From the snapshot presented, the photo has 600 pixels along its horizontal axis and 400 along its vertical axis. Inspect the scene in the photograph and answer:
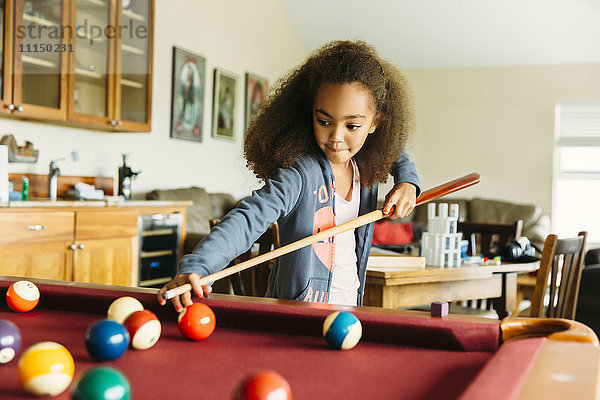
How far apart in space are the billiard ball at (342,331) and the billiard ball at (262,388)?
36 centimetres

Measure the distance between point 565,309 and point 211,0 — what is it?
4.32m

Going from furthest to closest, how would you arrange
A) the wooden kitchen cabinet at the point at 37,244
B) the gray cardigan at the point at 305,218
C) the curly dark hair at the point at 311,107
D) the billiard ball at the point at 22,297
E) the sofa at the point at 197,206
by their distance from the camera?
the sofa at the point at 197,206 → the wooden kitchen cabinet at the point at 37,244 → the curly dark hair at the point at 311,107 → the gray cardigan at the point at 305,218 → the billiard ball at the point at 22,297

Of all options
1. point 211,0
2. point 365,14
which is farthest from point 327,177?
point 365,14

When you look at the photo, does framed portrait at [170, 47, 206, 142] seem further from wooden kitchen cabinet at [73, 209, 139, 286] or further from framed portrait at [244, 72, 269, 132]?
wooden kitchen cabinet at [73, 209, 139, 286]

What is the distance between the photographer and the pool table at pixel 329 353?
2.94ft

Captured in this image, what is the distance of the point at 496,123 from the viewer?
745 cm

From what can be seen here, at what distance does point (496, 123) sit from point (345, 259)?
6060 mm

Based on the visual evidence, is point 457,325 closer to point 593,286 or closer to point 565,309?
point 565,309

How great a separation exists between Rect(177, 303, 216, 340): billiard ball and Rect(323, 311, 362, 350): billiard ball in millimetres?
220

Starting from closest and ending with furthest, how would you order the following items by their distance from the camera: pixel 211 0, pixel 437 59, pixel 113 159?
pixel 113 159 < pixel 211 0 < pixel 437 59

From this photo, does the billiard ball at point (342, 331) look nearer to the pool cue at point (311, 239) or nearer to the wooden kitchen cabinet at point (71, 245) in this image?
the pool cue at point (311, 239)

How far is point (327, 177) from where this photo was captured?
6.03 ft

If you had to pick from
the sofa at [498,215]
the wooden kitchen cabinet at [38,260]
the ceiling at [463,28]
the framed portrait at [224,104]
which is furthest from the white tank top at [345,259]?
the ceiling at [463,28]

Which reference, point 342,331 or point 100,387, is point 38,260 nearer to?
point 342,331
